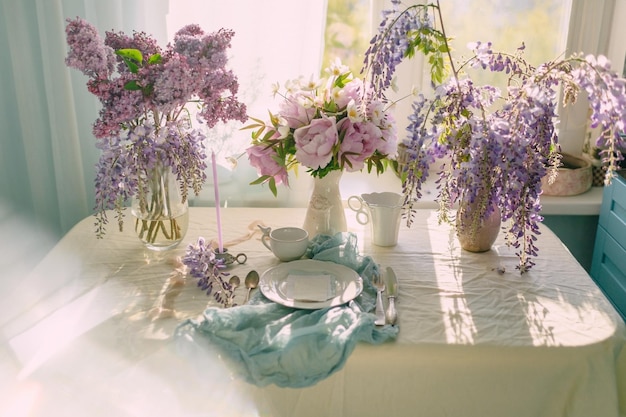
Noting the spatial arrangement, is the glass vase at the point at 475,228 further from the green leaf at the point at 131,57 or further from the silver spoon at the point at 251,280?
the green leaf at the point at 131,57

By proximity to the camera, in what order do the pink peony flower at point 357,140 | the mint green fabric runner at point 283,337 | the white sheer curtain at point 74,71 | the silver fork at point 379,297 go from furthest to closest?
the white sheer curtain at point 74,71
the pink peony flower at point 357,140
the silver fork at point 379,297
the mint green fabric runner at point 283,337

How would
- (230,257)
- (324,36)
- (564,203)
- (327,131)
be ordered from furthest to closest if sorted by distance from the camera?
(564,203), (324,36), (230,257), (327,131)

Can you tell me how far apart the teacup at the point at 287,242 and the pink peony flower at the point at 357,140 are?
220mm

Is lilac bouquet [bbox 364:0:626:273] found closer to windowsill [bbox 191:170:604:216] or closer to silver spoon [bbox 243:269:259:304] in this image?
silver spoon [bbox 243:269:259:304]

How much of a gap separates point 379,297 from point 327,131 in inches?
15.6

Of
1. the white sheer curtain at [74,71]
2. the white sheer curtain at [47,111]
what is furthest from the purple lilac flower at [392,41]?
the white sheer curtain at [47,111]

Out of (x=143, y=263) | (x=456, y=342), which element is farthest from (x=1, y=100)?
(x=456, y=342)

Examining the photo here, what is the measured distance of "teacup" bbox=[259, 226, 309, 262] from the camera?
150 centimetres

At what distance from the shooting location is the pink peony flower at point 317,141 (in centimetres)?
142

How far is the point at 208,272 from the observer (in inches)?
54.3

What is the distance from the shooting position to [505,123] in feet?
4.27

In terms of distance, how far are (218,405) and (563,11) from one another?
73.6 inches

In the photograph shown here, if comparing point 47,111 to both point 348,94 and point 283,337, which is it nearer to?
point 348,94

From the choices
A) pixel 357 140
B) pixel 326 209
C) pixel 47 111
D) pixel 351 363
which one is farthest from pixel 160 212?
pixel 47 111
